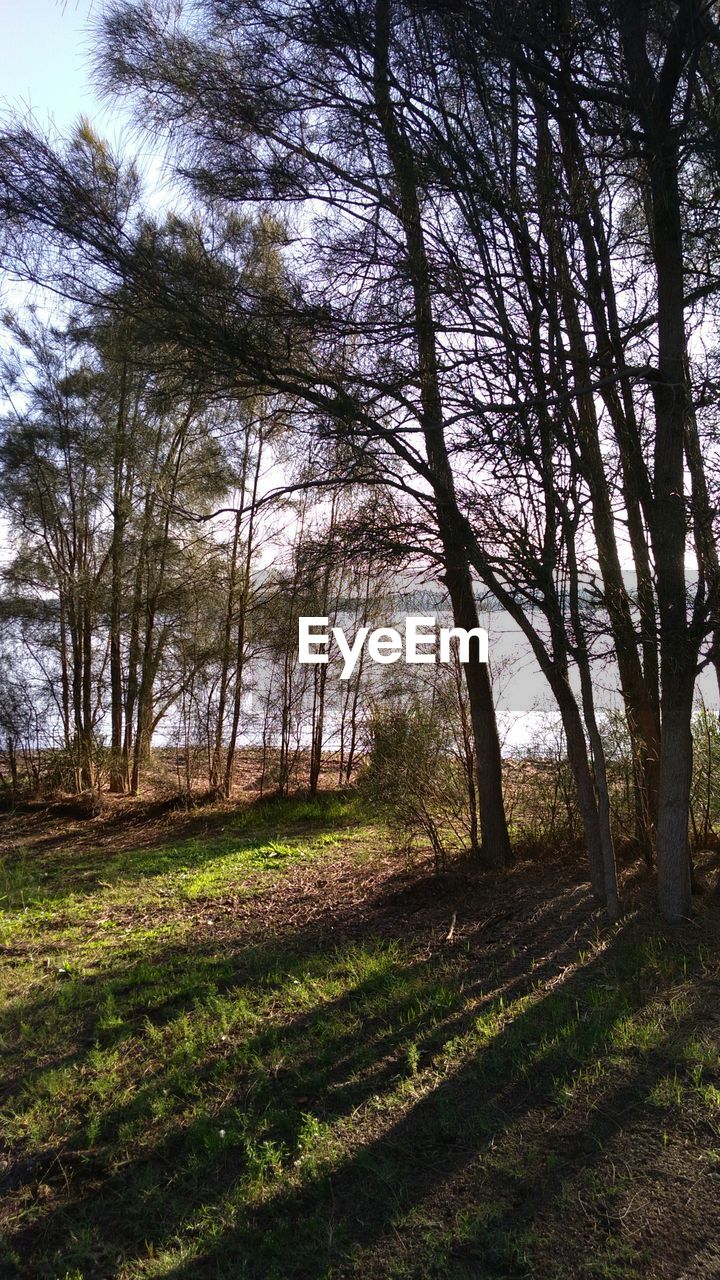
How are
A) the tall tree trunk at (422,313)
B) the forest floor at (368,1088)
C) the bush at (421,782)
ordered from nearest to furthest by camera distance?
the forest floor at (368,1088) → the tall tree trunk at (422,313) → the bush at (421,782)

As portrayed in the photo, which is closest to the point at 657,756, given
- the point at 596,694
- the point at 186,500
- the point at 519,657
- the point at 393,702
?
the point at 596,694

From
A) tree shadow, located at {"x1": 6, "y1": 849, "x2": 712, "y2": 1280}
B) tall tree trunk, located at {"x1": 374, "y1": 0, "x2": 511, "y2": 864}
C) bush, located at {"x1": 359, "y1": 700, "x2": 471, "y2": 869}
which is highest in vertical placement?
tall tree trunk, located at {"x1": 374, "y1": 0, "x2": 511, "y2": 864}

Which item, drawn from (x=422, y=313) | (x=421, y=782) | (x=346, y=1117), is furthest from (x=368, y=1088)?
(x=422, y=313)

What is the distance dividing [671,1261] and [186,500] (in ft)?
23.5

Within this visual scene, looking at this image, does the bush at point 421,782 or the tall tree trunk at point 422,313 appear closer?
the tall tree trunk at point 422,313

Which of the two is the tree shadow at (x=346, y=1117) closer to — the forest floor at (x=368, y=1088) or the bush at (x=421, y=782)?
the forest floor at (x=368, y=1088)

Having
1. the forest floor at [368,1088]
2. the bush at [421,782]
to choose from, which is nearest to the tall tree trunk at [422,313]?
the bush at [421,782]

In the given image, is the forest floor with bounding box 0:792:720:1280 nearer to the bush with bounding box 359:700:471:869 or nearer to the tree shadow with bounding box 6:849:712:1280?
the tree shadow with bounding box 6:849:712:1280

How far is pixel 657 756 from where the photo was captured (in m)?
4.78

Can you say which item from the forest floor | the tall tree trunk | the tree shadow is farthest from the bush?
the tree shadow

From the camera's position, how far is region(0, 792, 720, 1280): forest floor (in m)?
2.15

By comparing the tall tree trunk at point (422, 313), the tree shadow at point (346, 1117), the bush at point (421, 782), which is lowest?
the tree shadow at point (346, 1117)

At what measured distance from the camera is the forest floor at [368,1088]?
215cm

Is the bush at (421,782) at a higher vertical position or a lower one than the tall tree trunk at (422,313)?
lower
